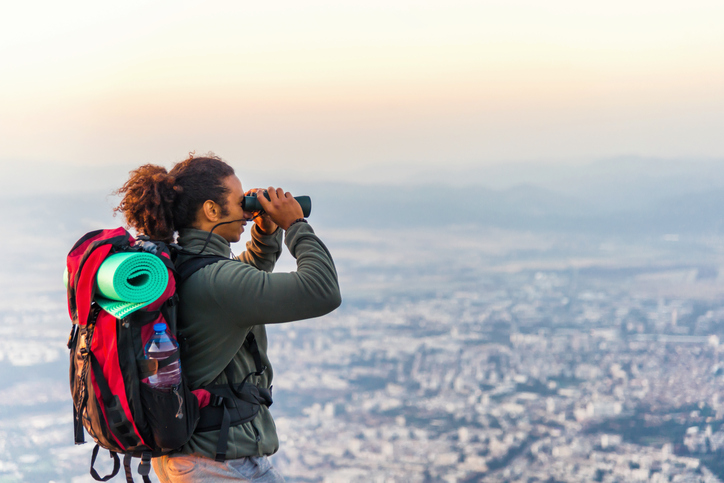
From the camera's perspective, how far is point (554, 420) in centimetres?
1206

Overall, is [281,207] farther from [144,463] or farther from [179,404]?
[144,463]

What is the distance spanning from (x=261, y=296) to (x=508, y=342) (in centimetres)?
1577

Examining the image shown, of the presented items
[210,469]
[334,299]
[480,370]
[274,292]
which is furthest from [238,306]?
[480,370]

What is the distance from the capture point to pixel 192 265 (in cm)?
134

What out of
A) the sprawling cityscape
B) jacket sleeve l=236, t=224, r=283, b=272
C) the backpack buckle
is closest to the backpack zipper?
the backpack buckle

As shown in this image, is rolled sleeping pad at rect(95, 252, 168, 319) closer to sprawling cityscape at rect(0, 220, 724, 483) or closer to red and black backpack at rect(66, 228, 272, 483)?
red and black backpack at rect(66, 228, 272, 483)

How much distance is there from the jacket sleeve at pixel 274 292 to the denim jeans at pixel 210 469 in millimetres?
298

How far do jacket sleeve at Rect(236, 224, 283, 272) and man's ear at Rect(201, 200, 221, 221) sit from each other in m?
0.24

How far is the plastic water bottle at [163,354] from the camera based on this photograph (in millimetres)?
1217

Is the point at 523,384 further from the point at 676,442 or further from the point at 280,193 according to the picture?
the point at 280,193

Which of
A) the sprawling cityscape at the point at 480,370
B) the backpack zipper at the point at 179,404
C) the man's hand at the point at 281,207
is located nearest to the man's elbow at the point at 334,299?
the man's hand at the point at 281,207

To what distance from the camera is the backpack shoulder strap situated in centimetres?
132

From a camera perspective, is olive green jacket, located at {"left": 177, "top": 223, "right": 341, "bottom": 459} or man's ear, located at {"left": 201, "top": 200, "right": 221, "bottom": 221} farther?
man's ear, located at {"left": 201, "top": 200, "right": 221, "bottom": 221}

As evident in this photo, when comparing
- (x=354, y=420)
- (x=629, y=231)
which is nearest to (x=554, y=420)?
(x=354, y=420)
